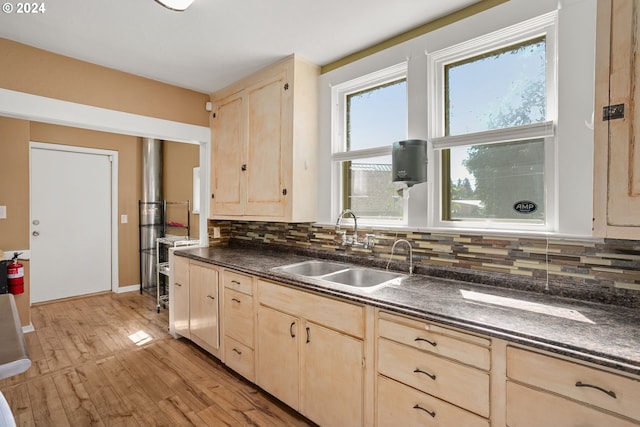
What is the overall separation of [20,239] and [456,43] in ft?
14.2

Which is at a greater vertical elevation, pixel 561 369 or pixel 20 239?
pixel 20 239

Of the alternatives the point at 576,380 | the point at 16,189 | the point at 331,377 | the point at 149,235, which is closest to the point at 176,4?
the point at 331,377

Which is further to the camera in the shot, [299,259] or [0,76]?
[299,259]

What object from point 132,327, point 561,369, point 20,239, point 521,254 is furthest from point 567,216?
point 20,239

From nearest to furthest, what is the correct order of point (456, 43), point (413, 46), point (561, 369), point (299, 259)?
point (561, 369)
point (456, 43)
point (413, 46)
point (299, 259)

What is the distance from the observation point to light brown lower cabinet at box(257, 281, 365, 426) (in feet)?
5.48

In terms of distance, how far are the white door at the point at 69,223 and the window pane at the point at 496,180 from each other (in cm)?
465

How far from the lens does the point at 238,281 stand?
7.80 ft

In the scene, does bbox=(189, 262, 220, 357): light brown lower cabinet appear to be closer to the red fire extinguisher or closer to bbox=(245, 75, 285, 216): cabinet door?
bbox=(245, 75, 285, 216): cabinet door

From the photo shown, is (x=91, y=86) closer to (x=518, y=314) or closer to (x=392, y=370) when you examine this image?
(x=392, y=370)

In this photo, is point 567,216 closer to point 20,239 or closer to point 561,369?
point 561,369

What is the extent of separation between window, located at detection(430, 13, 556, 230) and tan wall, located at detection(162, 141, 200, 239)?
336 cm

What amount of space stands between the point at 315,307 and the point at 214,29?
1.93m

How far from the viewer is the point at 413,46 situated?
217 centimetres
